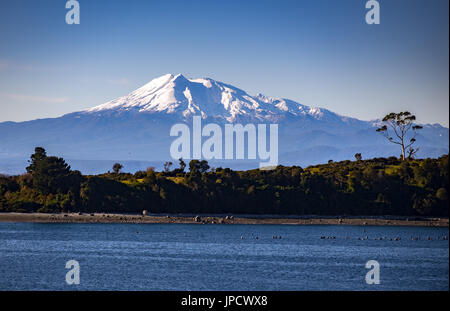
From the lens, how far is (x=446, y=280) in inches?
2459

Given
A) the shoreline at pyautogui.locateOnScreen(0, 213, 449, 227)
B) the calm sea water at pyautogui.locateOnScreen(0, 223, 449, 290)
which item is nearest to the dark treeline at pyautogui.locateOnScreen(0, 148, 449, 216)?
the shoreline at pyautogui.locateOnScreen(0, 213, 449, 227)

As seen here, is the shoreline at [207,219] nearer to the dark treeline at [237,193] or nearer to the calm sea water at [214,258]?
the dark treeline at [237,193]

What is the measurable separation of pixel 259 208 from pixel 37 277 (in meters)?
73.9

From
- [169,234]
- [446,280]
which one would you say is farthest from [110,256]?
[446,280]

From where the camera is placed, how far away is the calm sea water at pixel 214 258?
194 ft

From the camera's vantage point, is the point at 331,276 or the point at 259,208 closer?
the point at 331,276

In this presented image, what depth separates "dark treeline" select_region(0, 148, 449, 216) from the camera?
420ft

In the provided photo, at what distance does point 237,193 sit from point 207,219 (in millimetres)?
10131

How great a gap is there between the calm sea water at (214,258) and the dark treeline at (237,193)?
46.3ft

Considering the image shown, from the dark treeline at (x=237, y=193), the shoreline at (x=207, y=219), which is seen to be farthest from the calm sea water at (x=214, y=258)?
the dark treeline at (x=237, y=193)

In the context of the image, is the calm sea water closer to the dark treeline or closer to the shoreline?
the shoreline
